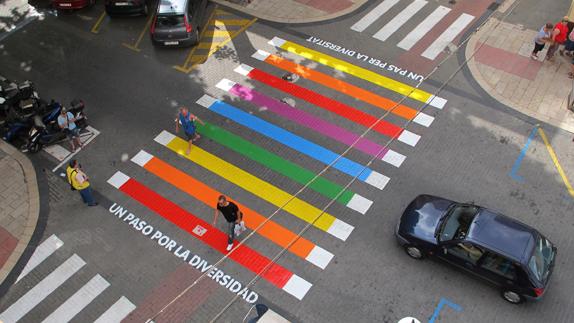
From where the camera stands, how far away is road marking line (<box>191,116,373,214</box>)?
14.6 m

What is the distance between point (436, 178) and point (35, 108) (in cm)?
1305

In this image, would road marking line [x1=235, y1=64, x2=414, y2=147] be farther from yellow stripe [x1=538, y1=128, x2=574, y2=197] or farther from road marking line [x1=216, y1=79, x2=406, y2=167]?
yellow stripe [x1=538, y1=128, x2=574, y2=197]

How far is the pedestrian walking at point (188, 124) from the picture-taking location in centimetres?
1517

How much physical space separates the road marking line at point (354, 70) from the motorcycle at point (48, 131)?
7535 millimetres

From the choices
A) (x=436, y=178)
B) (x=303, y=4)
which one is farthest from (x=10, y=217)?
(x=303, y=4)

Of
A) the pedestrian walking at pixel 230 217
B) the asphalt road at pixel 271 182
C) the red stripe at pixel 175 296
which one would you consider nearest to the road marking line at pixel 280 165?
the asphalt road at pixel 271 182

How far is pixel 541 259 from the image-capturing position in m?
11.9

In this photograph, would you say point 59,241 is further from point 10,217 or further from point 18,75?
point 18,75

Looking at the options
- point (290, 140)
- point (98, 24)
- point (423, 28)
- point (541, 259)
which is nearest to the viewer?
point (541, 259)

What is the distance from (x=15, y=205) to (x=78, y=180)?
2665 millimetres

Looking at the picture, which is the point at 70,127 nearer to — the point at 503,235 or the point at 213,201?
the point at 213,201

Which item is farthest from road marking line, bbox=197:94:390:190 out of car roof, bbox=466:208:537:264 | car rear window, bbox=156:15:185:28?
car rear window, bbox=156:15:185:28

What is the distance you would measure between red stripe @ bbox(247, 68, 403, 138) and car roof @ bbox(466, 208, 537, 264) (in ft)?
15.3

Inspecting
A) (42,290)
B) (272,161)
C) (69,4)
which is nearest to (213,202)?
(272,161)
